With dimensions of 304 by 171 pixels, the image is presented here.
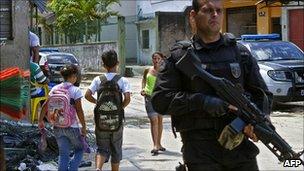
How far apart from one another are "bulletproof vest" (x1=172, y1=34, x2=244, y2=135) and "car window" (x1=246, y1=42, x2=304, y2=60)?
1152 centimetres

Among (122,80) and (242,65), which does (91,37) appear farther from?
(242,65)

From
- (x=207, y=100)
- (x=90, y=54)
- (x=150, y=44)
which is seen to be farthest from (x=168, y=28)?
(x=207, y=100)

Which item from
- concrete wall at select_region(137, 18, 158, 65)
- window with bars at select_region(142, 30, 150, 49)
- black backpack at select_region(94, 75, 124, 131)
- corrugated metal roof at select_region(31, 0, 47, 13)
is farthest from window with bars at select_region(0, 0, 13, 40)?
window with bars at select_region(142, 30, 150, 49)

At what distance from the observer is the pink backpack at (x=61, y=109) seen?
6.25m

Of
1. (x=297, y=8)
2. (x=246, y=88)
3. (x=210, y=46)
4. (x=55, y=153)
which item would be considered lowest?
(x=55, y=153)

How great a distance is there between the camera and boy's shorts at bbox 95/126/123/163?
650cm

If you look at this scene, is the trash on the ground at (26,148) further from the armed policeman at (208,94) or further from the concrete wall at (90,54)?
the concrete wall at (90,54)

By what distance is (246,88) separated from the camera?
372 centimetres

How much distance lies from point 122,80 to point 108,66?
0.24m

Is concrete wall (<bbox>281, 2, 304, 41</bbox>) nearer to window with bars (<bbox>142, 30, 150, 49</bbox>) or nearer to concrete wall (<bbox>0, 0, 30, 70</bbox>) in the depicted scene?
window with bars (<bbox>142, 30, 150, 49</bbox>)

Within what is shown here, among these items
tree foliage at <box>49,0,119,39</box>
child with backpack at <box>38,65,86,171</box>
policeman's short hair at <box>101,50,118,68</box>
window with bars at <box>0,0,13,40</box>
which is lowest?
child with backpack at <box>38,65,86,171</box>

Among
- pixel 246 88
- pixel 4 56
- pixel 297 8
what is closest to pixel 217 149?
pixel 246 88

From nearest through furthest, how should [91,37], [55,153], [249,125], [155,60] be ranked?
1. [249,125]
2. [55,153]
3. [155,60]
4. [91,37]

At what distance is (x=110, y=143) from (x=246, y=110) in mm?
3379
